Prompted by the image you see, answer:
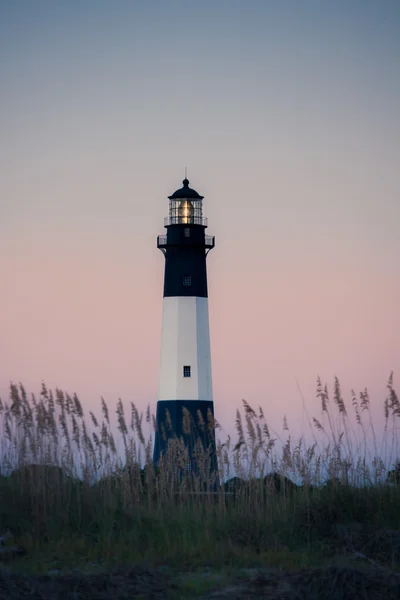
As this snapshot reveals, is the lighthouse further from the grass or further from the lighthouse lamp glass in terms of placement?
the grass

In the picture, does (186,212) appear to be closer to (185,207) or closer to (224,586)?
(185,207)

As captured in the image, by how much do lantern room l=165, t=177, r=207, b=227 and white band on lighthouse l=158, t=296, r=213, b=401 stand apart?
10.9ft

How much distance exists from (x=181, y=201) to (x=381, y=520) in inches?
1015

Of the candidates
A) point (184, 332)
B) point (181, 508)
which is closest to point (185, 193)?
point (184, 332)

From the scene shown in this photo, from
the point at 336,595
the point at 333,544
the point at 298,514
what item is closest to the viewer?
the point at 336,595

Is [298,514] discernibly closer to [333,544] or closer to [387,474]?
[333,544]

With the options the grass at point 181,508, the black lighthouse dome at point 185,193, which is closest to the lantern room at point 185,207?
the black lighthouse dome at point 185,193

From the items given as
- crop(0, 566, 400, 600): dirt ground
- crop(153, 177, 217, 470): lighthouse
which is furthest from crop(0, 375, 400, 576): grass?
crop(153, 177, 217, 470): lighthouse

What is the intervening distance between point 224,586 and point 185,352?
1003 inches

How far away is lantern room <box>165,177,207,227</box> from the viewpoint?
120ft

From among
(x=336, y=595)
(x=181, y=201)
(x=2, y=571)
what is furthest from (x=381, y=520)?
(x=181, y=201)

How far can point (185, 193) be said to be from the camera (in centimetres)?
3706

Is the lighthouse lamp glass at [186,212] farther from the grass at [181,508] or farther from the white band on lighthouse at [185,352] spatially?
the grass at [181,508]

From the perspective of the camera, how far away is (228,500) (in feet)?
45.8
